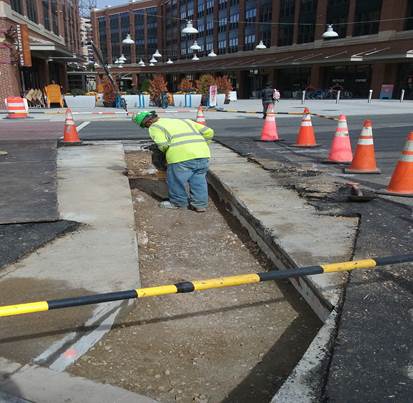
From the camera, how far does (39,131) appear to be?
535 inches

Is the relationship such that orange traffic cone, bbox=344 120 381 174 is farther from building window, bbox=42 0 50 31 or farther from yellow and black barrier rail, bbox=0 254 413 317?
building window, bbox=42 0 50 31

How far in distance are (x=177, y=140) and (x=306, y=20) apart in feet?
160

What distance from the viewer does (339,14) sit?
4419 cm

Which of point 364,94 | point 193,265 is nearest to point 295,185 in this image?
point 193,265

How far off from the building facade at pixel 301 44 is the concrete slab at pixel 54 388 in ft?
124

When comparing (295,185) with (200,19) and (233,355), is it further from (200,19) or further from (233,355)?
(200,19)

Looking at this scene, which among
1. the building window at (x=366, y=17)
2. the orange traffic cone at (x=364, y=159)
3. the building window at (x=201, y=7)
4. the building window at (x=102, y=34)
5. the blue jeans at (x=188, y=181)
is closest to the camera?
the blue jeans at (x=188, y=181)

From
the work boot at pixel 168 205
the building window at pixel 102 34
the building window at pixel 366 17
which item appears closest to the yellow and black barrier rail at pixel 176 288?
the work boot at pixel 168 205

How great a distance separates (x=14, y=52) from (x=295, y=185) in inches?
862

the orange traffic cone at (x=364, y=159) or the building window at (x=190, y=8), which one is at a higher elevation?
the building window at (x=190, y=8)

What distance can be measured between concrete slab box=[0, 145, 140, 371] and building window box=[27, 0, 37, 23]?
99.1ft

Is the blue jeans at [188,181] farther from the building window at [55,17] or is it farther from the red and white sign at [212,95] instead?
the building window at [55,17]

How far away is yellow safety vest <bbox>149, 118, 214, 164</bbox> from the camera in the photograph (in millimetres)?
5434

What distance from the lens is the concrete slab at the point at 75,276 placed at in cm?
258
